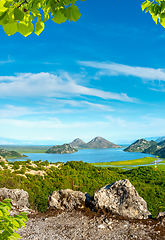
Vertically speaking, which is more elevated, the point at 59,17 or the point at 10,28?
the point at 59,17

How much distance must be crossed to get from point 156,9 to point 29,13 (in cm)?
187

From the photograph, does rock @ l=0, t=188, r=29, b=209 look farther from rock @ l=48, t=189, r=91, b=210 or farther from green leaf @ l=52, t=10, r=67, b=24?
green leaf @ l=52, t=10, r=67, b=24

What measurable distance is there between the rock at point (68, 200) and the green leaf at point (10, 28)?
27.8 feet

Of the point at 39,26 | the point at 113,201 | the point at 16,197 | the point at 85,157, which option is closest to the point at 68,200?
the point at 113,201

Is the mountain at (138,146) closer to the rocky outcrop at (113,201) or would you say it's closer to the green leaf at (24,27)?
the rocky outcrop at (113,201)

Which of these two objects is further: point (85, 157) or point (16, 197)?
point (85, 157)

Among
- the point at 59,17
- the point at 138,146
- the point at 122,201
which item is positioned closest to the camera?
the point at 59,17

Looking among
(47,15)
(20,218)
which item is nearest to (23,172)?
(20,218)

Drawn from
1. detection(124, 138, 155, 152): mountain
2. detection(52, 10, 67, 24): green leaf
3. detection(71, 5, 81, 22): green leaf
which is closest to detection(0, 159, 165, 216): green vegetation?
detection(52, 10, 67, 24): green leaf

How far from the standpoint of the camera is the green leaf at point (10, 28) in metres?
1.66

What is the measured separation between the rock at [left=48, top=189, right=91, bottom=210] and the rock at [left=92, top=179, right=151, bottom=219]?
0.77 meters

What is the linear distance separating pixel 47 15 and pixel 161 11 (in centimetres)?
167

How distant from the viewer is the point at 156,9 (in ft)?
8.07

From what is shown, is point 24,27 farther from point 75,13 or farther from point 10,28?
point 75,13
